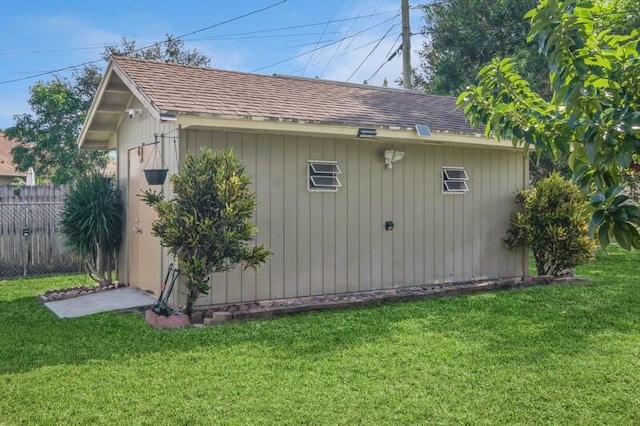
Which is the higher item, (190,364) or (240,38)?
(240,38)

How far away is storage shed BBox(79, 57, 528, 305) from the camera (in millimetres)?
6875

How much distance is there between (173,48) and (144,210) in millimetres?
13860

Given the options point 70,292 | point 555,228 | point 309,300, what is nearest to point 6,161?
point 70,292

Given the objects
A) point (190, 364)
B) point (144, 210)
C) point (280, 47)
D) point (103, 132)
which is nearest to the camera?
point (190, 364)

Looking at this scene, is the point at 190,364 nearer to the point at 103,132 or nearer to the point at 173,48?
the point at 103,132

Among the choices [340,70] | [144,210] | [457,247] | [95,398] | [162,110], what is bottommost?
[95,398]

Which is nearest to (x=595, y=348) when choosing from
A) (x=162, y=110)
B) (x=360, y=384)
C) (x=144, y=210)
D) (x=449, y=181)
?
(x=360, y=384)

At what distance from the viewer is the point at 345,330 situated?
5.62 metres

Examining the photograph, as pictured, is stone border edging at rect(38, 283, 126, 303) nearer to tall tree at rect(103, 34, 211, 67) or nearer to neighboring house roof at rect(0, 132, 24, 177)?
tall tree at rect(103, 34, 211, 67)

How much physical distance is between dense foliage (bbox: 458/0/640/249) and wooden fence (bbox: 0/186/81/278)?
9.46 meters

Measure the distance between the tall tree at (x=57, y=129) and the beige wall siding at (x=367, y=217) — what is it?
11363 mm

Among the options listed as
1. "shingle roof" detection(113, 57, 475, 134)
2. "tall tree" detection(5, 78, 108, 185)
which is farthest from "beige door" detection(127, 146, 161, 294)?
"tall tree" detection(5, 78, 108, 185)

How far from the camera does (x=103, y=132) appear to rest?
948 cm

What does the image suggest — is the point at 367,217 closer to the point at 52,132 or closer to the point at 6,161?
the point at 52,132
